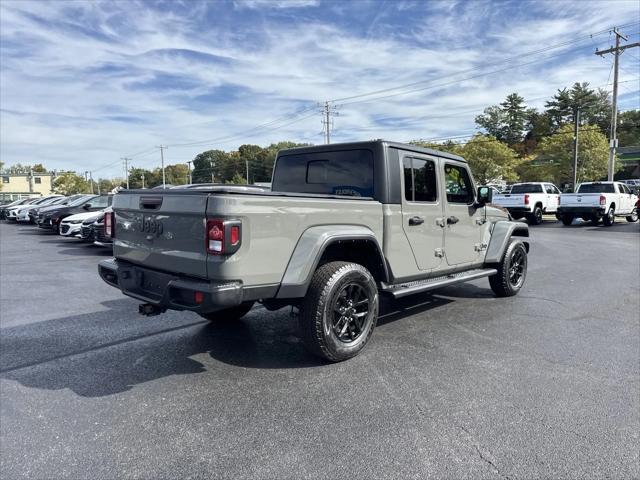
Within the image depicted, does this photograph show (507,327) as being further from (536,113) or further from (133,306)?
(536,113)

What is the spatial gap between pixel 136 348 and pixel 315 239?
2.21m

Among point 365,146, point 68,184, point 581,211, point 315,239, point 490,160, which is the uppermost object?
point 68,184

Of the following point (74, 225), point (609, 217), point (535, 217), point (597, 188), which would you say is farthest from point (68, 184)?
point (609, 217)

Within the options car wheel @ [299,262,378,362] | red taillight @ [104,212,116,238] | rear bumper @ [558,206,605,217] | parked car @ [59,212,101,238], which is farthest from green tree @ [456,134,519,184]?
red taillight @ [104,212,116,238]

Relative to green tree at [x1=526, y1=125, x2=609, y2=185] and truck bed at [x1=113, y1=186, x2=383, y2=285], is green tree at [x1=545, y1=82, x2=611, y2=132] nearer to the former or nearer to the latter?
green tree at [x1=526, y1=125, x2=609, y2=185]

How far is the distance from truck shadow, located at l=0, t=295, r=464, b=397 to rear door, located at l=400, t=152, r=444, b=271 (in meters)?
0.99

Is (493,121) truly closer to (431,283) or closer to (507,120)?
(507,120)

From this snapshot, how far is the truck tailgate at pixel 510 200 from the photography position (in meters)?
20.5

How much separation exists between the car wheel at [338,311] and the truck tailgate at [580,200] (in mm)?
18643

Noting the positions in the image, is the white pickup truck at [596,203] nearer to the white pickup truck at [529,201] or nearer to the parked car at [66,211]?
the white pickup truck at [529,201]

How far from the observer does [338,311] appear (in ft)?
12.9

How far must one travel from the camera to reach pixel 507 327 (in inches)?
201

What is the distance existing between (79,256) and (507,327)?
1019cm

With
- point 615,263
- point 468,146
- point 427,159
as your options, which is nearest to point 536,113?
point 468,146
